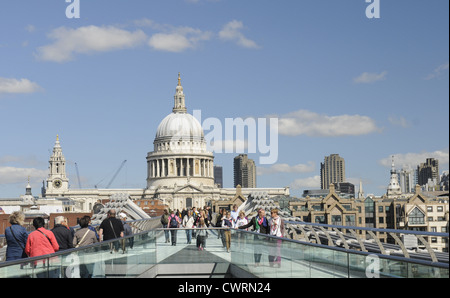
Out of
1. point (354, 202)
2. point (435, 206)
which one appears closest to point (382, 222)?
point (354, 202)

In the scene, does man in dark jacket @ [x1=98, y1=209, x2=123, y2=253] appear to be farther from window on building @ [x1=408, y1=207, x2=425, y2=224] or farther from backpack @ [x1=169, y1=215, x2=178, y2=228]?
window on building @ [x1=408, y1=207, x2=425, y2=224]

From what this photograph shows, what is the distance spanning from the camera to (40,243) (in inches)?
489

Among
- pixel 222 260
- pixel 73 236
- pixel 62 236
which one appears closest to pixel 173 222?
pixel 222 260

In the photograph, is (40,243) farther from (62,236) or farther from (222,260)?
(222,260)

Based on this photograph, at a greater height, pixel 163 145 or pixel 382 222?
pixel 163 145

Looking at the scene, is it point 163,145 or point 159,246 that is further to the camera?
point 163,145

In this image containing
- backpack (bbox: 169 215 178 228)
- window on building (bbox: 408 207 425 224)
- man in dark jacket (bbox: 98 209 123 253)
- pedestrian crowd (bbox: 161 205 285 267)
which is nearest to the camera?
pedestrian crowd (bbox: 161 205 285 267)

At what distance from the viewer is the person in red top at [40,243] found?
12398mm

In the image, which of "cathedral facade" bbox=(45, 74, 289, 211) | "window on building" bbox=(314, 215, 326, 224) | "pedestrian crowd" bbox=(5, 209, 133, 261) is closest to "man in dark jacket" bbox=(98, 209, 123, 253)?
A: "pedestrian crowd" bbox=(5, 209, 133, 261)

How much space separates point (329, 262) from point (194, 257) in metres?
12.1

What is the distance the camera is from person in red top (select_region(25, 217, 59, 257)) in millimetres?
12398

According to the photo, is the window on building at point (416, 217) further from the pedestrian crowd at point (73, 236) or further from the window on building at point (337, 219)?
the pedestrian crowd at point (73, 236)

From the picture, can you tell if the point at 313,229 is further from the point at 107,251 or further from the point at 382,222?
the point at 382,222
